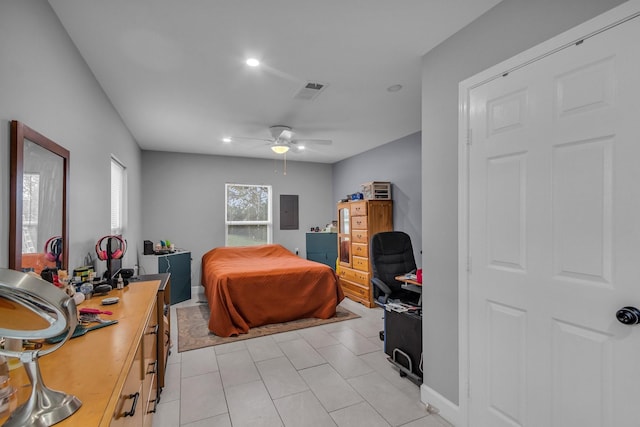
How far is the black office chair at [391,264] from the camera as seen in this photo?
335cm

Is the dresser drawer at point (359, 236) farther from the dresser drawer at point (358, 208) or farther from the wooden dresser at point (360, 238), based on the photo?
the dresser drawer at point (358, 208)

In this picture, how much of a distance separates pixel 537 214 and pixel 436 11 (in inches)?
50.6

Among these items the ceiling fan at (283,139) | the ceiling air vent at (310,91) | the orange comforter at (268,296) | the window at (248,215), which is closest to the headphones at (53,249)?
the orange comforter at (268,296)

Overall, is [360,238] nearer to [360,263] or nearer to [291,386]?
[360,263]

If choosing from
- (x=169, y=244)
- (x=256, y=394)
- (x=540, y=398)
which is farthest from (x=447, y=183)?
(x=169, y=244)

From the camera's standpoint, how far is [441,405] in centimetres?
213

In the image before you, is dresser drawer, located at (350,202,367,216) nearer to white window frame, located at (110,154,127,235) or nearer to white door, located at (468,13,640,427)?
white door, located at (468,13,640,427)

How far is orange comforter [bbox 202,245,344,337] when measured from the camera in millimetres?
3652

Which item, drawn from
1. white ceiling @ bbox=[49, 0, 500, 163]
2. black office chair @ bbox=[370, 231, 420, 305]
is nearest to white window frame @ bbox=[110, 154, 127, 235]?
white ceiling @ bbox=[49, 0, 500, 163]

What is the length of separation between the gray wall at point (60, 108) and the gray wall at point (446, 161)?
2319 millimetres

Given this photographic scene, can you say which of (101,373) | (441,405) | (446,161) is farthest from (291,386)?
(446,161)

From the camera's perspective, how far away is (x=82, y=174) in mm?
2248

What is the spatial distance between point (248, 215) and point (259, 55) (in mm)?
4135

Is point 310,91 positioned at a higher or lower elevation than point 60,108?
higher
